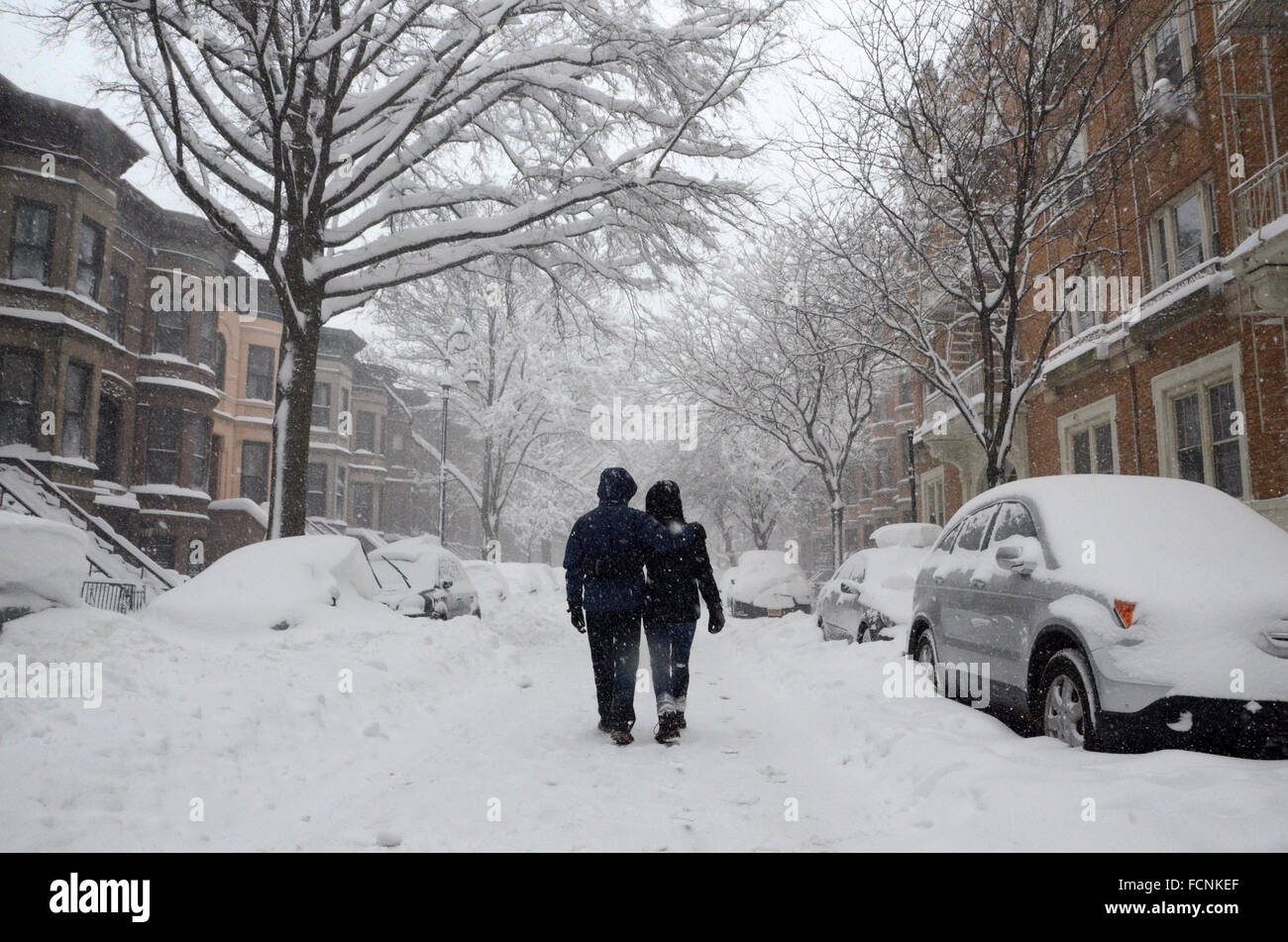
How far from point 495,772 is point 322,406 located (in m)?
35.0

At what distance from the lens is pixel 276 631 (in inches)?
331

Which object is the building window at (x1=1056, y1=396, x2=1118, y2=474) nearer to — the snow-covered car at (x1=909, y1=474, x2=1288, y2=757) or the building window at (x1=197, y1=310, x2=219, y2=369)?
the snow-covered car at (x1=909, y1=474, x2=1288, y2=757)

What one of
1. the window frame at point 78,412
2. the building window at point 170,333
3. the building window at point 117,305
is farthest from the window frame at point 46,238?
the building window at point 170,333

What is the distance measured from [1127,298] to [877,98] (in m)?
7.49

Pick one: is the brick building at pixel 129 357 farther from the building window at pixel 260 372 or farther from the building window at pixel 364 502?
the building window at pixel 364 502

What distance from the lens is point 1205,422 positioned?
13.6 metres

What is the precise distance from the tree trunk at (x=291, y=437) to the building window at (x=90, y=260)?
40.8 feet

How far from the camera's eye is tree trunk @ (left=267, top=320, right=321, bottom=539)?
12.3m

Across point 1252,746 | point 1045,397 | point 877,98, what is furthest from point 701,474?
point 1252,746

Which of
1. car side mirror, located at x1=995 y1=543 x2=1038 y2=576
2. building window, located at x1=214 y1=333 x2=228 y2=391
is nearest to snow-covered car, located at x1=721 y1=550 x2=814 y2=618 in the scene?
car side mirror, located at x1=995 y1=543 x2=1038 y2=576

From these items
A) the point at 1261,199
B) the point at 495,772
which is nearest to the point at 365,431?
the point at 1261,199

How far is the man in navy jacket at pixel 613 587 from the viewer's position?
6379 mm
